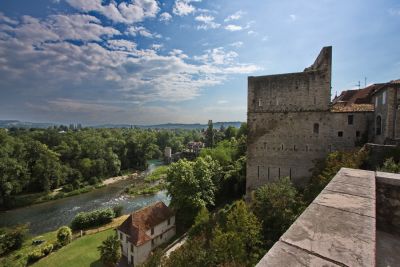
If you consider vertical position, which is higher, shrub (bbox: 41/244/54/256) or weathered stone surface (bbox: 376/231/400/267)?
weathered stone surface (bbox: 376/231/400/267)

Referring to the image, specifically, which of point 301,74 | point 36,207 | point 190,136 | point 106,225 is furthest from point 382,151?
point 190,136

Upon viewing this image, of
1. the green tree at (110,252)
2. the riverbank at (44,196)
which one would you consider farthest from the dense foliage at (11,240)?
the riverbank at (44,196)

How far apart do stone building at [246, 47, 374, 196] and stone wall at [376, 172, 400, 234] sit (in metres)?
14.5

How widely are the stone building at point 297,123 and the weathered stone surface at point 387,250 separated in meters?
14.9

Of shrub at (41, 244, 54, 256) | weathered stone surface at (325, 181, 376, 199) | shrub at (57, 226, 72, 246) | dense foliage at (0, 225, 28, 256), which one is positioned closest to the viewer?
weathered stone surface at (325, 181, 376, 199)

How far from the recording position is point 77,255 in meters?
19.1

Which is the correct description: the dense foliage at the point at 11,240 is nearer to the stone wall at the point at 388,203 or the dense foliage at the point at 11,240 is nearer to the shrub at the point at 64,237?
the shrub at the point at 64,237

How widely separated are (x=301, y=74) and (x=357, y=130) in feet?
18.7

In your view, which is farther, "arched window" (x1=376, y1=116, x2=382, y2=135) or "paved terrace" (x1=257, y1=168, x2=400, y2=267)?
"arched window" (x1=376, y1=116, x2=382, y2=135)

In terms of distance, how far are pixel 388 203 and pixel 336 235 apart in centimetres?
247

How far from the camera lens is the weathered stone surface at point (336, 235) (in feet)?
5.58

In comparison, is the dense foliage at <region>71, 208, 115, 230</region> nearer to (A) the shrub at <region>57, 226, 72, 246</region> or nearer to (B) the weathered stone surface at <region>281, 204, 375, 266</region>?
(A) the shrub at <region>57, 226, 72, 246</region>

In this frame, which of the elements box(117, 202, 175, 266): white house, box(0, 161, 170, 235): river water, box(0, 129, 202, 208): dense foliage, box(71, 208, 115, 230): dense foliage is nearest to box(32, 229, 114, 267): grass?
box(117, 202, 175, 266): white house

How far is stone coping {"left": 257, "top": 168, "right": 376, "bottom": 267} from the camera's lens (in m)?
1.64
